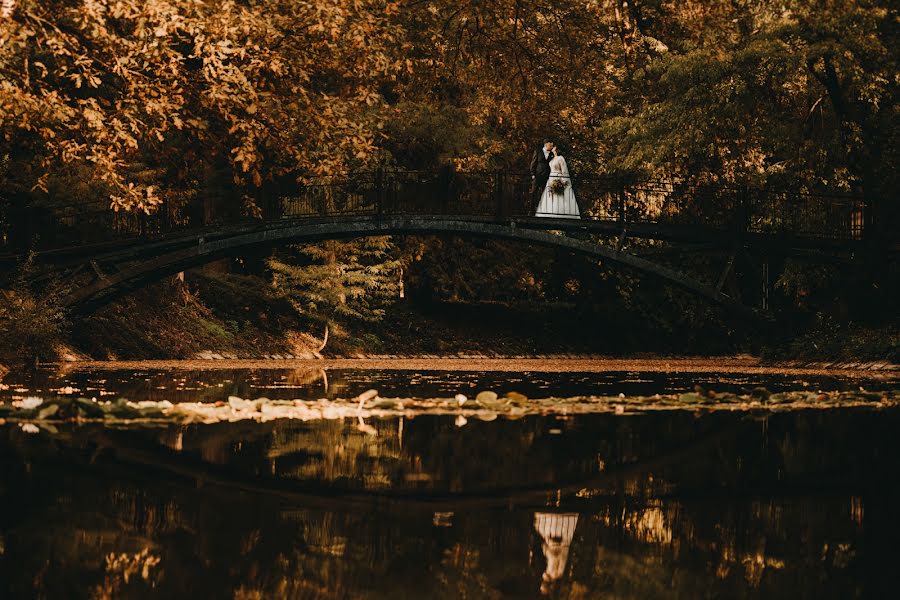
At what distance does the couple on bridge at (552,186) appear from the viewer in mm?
27688

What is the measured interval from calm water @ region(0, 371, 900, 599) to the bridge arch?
14134mm

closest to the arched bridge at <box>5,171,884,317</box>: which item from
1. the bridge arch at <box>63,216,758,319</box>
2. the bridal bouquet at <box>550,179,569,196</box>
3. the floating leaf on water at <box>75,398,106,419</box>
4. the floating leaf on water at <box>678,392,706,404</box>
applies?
the bridge arch at <box>63,216,758,319</box>

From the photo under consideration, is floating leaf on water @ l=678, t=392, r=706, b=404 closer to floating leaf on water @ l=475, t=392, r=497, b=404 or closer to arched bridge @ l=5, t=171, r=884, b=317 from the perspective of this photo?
floating leaf on water @ l=475, t=392, r=497, b=404

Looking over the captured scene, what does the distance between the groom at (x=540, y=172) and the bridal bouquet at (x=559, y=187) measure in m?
0.20

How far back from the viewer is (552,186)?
91.4 feet

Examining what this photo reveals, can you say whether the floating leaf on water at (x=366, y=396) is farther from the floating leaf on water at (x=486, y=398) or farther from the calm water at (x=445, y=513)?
the calm water at (x=445, y=513)

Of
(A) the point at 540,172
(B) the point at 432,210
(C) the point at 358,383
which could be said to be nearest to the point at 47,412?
(C) the point at 358,383

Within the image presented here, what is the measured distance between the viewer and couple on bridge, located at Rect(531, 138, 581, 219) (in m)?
27.7

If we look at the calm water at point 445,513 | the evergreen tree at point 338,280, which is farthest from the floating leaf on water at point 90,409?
the evergreen tree at point 338,280

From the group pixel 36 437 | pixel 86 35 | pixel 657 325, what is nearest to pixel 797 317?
pixel 657 325

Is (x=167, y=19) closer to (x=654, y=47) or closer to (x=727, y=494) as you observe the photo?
(x=727, y=494)

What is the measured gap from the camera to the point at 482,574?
4324 mm

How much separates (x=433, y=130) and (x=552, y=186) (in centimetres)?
490

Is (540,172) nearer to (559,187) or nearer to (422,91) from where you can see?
(559,187)
